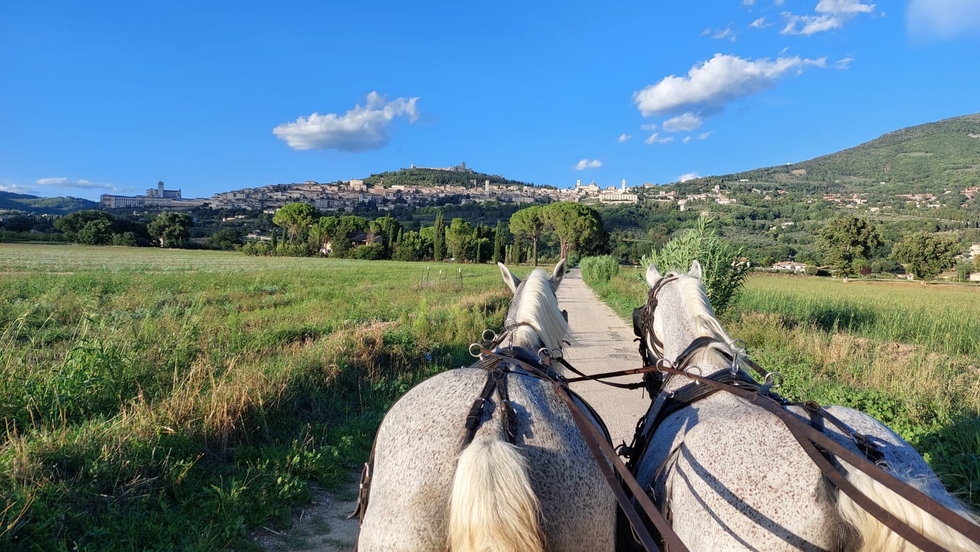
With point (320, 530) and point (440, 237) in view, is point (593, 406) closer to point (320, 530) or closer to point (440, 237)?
point (320, 530)

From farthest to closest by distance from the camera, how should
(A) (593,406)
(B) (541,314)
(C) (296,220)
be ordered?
(C) (296,220)
(A) (593,406)
(B) (541,314)

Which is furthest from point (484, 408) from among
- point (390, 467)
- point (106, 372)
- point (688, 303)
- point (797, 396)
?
point (797, 396)

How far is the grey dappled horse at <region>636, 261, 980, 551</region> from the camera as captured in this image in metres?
1.55

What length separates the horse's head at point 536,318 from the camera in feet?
9.60

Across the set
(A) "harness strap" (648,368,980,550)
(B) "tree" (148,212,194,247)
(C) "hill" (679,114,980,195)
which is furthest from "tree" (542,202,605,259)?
(C) "hill" (679,114,980,195)

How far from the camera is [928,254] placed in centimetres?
4547

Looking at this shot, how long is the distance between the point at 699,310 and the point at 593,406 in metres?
3.62

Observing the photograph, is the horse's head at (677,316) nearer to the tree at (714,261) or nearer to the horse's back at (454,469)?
the horse's back at (454,469)

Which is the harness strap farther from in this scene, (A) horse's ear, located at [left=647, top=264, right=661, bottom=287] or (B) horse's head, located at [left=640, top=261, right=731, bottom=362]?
(A) horse's ear, located at [left=647, top=264, right=661, bottom=287]

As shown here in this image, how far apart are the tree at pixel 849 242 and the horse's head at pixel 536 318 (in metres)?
54.3

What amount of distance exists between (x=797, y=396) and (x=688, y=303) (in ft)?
12.9

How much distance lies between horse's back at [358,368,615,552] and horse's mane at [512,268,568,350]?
0.90m

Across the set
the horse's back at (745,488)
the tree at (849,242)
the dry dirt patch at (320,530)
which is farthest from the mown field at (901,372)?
the tree at (849,242)

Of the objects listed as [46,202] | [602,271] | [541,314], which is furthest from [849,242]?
[46,202]
